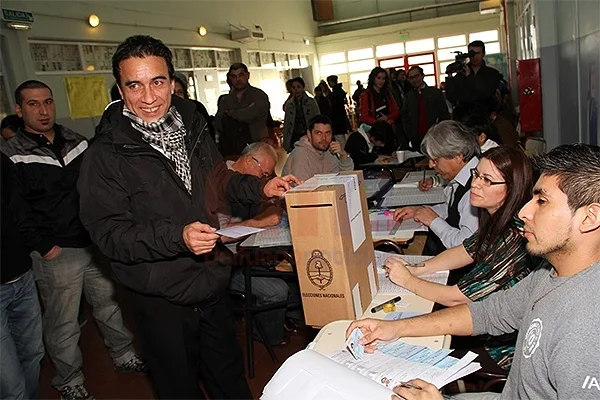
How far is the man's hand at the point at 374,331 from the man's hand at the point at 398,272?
40cm

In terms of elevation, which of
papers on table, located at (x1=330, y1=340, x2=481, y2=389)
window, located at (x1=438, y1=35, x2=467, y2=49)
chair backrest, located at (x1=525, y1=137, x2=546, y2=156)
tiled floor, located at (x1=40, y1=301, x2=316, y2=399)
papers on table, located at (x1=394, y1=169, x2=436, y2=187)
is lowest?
tiled floor, located at (x1=40, y1=301, x2=316, y2=399)

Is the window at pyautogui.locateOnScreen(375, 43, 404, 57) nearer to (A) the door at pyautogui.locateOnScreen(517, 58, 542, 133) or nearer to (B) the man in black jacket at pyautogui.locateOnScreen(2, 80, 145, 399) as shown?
(A) the door at pyautogui.locateOnScreen(517, 58, 542, 133)

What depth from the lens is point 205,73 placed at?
10242 mm

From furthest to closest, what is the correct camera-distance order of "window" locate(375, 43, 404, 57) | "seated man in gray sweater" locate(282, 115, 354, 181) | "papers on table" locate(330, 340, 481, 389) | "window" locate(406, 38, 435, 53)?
"window" locate(375, 43, 404, 57), "window" locate(406, 38, 435, 53), "seated man in gray sweater" locate(282, 115, 354, 181), "papers on table" locate(330, 340, 481, 389)

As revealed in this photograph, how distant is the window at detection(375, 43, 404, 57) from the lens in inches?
628

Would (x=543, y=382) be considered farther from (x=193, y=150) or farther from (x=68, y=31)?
(x=68, y=31)

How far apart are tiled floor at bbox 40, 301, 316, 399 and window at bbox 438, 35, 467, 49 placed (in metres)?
14.0

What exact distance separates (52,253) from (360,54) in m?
15.3

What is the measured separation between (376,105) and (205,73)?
194 inches

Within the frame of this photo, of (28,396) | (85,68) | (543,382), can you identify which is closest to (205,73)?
(85,68)

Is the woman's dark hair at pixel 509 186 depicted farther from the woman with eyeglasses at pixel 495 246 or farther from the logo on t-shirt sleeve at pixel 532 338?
the logo on t-shirt sleeve at pixel 532 338

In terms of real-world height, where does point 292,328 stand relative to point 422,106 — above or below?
below

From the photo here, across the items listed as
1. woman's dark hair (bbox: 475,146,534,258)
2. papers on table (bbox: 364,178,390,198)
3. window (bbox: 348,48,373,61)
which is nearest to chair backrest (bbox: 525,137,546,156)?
papers on table (bbox: 364,178,390,198)

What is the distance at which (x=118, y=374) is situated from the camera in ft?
9.89
